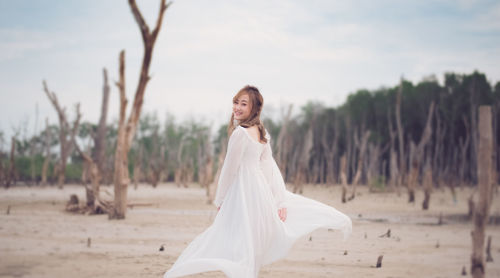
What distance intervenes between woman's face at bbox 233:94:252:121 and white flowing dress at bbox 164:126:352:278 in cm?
13

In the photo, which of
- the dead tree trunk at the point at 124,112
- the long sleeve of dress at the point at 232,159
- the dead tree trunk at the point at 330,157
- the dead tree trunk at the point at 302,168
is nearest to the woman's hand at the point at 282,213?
the long sleeve of dress at the point at 232,159

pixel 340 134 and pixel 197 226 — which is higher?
pixel 340 134

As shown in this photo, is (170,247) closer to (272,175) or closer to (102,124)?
(272,175)

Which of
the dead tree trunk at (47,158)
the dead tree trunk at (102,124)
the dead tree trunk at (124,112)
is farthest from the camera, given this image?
the dead tree trunk at (47,158)

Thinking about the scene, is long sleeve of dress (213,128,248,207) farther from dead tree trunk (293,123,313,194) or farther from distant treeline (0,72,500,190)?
distant treeline (0,72,500,190)

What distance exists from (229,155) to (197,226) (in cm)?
544

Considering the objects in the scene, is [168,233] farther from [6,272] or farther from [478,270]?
[478,270]

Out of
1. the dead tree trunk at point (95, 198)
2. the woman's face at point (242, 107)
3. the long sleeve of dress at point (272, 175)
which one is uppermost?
the woman's face at point (242, 107)

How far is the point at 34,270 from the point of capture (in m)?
4.45

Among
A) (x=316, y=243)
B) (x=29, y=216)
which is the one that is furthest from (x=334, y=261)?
(x=29, y=216)

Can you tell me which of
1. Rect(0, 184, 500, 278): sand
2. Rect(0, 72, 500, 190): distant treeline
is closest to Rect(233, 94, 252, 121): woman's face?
Rect(0, 184, 500, 278): sand

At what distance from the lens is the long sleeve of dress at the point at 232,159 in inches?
125

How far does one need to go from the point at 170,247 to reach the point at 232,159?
3217 mm

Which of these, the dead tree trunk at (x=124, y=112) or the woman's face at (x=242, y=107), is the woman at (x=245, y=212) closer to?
the woman's face at (x=242, y=107)
